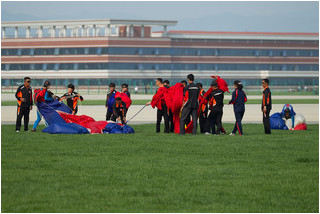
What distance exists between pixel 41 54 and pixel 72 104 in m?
86.7

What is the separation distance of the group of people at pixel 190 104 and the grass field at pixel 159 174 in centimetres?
142

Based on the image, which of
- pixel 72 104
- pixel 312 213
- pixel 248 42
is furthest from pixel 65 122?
pixel 248 42

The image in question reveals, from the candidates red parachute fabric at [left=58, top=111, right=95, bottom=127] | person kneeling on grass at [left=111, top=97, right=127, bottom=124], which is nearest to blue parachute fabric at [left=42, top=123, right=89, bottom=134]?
red parachute fabric at [left=58, top=111, right=95, bottom=127]

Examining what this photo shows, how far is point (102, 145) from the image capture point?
15.6m

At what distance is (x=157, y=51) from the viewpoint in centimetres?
10494

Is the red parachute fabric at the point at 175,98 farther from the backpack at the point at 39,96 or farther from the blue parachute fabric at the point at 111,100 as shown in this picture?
the backpack at the point at 39,96

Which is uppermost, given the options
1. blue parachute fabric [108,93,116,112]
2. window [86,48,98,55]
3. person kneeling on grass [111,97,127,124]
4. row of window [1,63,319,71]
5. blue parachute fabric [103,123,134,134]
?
window [86,48,98,55]

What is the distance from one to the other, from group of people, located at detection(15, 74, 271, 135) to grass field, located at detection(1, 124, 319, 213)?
1418 millimetres

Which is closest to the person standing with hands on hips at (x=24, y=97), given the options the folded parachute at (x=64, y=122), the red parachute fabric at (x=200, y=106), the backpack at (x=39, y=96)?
the backpack at (x=39, y=96)

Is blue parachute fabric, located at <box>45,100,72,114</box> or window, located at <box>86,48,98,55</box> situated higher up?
window, located at <box>86,48,98,55</box>

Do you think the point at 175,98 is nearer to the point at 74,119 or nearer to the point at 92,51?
the point at 74,119

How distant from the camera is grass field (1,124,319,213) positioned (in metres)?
8.52

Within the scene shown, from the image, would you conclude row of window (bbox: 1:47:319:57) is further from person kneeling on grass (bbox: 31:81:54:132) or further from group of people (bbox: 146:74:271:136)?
group of people (bbox: 146:74:271:136)

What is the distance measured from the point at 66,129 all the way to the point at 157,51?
86.6 meters
